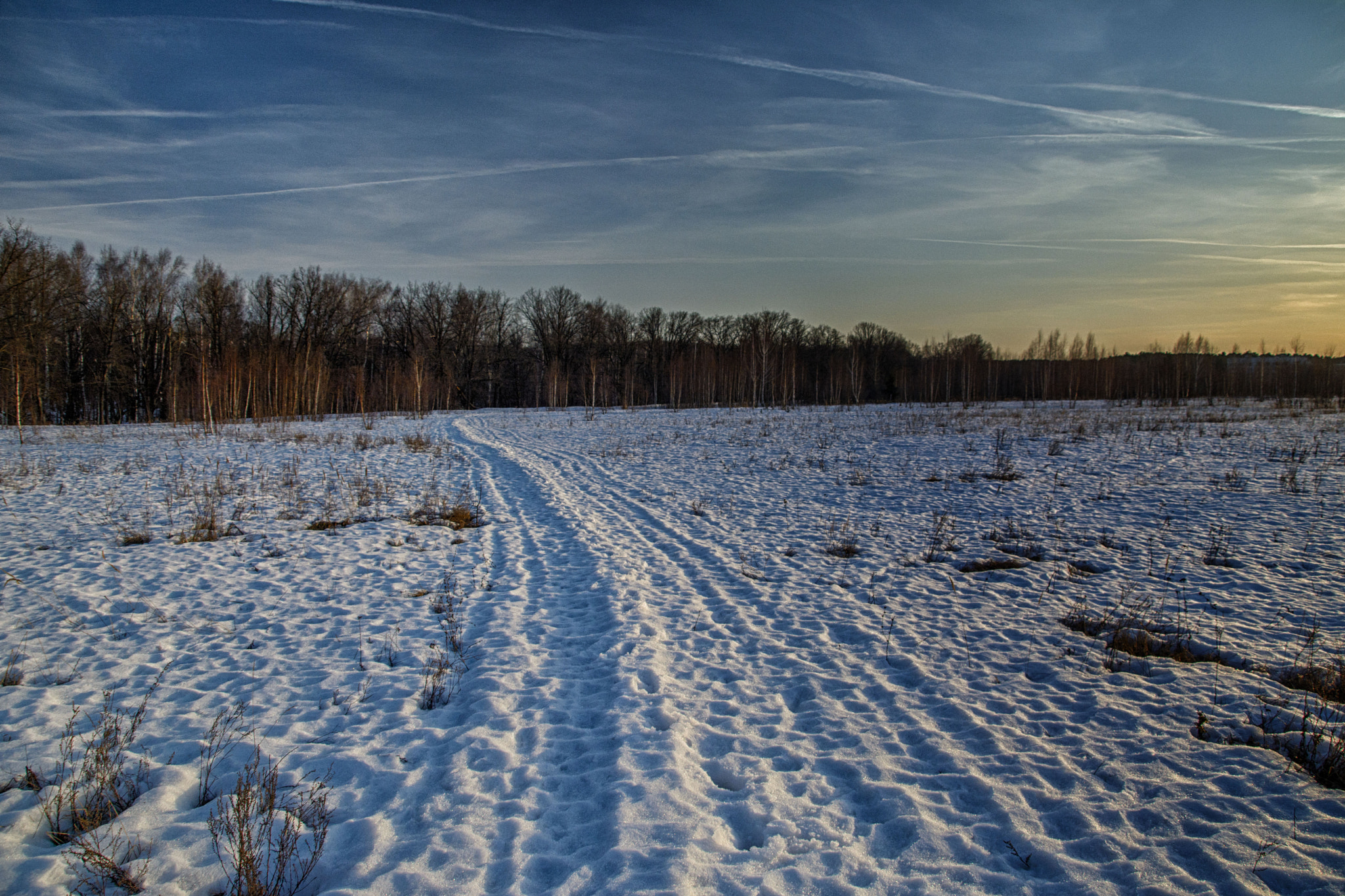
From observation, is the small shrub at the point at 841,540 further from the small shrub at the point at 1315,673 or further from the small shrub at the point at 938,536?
the small shrub at the point at 1315,673

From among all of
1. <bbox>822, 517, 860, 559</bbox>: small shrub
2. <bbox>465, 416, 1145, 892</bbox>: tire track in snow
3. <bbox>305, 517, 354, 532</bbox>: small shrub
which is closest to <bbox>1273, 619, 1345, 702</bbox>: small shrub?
<bbox>465, 416, 1145, 892</bbox>: tire track in snow

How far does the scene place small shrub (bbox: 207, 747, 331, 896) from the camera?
261cm

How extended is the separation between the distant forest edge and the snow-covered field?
24.1 m

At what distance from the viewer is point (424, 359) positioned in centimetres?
5325

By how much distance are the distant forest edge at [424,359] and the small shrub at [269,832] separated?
28.0 m

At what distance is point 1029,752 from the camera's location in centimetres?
378

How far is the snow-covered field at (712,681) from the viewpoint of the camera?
2918mm

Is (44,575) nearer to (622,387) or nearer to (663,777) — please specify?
(663,777)

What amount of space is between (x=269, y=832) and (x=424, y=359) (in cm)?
5570

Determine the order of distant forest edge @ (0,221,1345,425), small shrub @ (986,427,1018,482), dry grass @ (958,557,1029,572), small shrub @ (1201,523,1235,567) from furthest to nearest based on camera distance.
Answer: distant forest edge @ (0,221,1345,425) < small shrub @ (986,427,1018,482) < dry grass @ (958,557,1029,572) < small shrub @ (1201,523,1235,567)

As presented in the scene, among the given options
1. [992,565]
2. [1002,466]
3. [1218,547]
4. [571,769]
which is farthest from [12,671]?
[1002,466]

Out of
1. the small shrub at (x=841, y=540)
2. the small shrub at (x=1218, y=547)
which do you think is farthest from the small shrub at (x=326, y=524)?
the small shrub at (x=1218, y=547)

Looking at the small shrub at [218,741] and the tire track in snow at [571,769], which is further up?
the small shrub at [218,741]

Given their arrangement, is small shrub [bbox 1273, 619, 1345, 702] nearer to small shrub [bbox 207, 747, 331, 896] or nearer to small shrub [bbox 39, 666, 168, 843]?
small shrub [bbox 207, 747, 331, 896]
